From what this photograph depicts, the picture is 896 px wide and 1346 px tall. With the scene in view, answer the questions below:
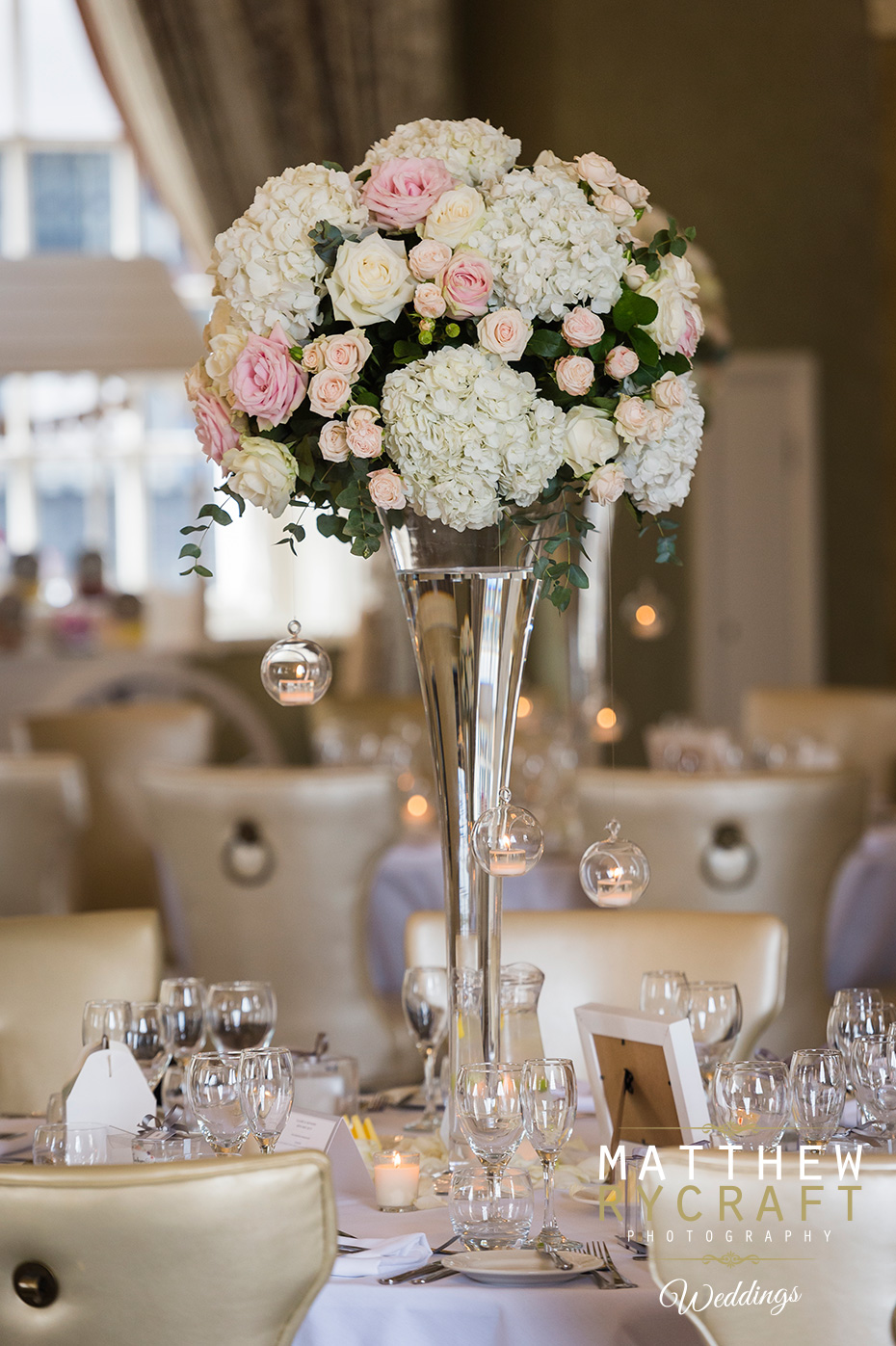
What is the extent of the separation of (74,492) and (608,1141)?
7610 mm

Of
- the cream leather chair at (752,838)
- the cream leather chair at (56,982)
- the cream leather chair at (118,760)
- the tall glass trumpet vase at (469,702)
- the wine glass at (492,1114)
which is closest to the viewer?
the wine glass at (492,1114)

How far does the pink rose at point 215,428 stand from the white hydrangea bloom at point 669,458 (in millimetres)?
405

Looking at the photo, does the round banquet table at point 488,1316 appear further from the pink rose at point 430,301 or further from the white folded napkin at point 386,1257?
the pink rose at point 430,301

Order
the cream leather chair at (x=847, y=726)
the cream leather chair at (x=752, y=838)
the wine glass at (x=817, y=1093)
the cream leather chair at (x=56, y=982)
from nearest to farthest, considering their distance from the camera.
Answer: the wine glass at (x=817, y=1093) < the cream leather chair at (x=56, y=982) < the cream leather chair at (x=752, y=838) < the cream leather chair at (x=847, y=726)

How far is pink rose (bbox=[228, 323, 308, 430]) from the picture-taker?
159cm

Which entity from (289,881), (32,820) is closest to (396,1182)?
(289,881)

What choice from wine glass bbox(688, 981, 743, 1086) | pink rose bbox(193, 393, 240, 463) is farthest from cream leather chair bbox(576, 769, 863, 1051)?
pink rose bbox(193, 393, 240, 463)

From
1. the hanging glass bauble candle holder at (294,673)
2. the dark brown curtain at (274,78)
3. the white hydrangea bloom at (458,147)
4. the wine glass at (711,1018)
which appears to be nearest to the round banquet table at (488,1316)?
the wine glass at (711,1018)

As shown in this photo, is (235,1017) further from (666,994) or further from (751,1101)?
(751,1101)

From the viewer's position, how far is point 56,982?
2273mm

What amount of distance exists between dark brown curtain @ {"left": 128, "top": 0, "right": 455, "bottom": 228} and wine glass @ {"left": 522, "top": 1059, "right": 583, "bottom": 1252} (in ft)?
21.1

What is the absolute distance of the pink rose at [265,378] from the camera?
5.21 ft

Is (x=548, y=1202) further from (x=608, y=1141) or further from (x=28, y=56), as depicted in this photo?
(x=28, y=56)

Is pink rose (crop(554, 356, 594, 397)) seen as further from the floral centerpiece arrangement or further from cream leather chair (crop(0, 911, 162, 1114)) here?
cream leather chair (crop(0, 911, 162, 1114))
